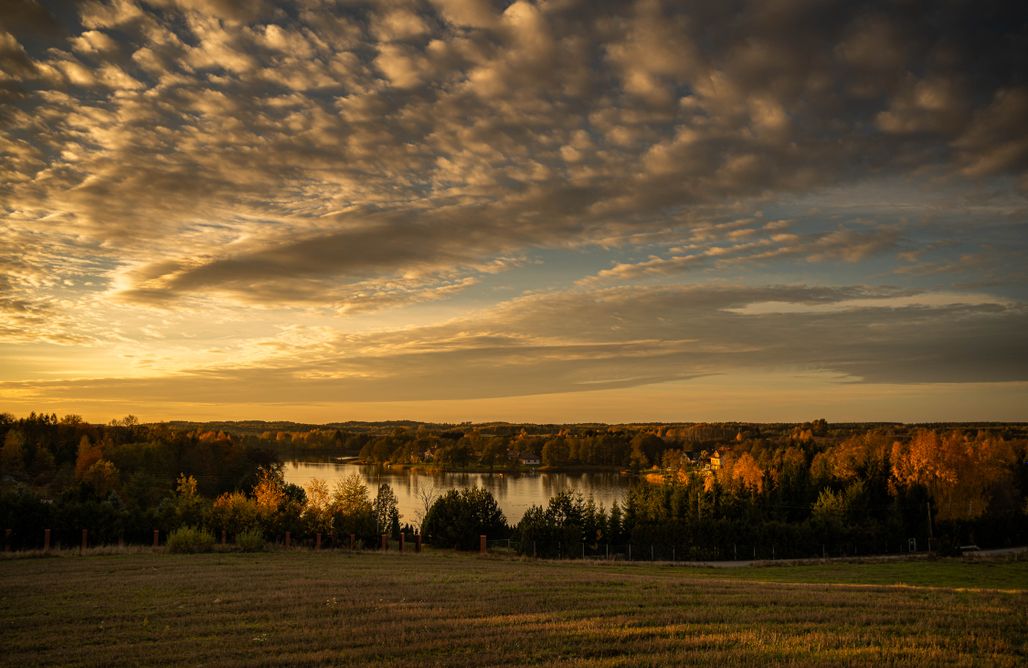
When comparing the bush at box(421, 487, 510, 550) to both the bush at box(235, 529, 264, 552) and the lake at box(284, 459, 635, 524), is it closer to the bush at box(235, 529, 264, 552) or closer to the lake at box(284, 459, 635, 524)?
the lake at box(284, 459, 635, 524)

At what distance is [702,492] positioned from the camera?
6259 cm

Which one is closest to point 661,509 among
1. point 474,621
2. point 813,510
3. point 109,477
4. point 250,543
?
point 813,510

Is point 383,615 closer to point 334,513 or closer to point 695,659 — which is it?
point 695,659

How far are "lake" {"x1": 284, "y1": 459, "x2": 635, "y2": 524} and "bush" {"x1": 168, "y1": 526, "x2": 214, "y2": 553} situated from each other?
43314 mm

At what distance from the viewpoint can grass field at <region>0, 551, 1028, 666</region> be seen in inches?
383

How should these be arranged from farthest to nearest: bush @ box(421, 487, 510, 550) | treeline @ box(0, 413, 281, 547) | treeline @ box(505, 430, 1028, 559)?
1. treeline @ box(505, 430, 1028, 559)
2. bush @ box(421, 487, 510, 550)
3. treeline @ box(0, 413, 281, 547)

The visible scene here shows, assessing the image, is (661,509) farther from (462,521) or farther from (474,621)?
(474,621)

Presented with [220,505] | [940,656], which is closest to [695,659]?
[940,656]

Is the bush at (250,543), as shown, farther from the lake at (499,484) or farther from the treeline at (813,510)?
the lake at (499,484)

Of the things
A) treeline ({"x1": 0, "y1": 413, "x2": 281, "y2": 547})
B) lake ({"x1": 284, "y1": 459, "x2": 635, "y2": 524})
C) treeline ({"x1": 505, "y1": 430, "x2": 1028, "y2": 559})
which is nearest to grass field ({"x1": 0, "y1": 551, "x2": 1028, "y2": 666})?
treeline ({"x1": 0, "y1": 413, "x2": 281, "y2": 547})

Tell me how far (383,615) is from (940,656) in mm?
8833

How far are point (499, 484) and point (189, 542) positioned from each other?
290 feet

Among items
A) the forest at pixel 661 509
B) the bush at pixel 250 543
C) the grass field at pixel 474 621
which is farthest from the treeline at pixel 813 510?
the grass field at pixel 474 621

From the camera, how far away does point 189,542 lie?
27094mm
